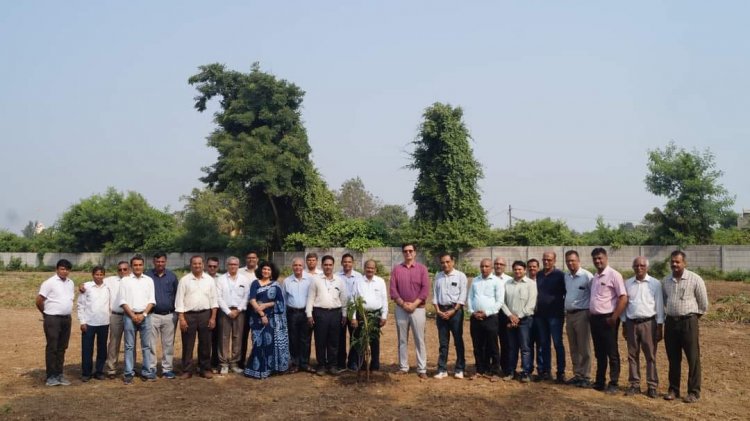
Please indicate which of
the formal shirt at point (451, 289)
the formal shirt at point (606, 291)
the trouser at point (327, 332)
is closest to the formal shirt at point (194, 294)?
the trouser at point (327, 332)

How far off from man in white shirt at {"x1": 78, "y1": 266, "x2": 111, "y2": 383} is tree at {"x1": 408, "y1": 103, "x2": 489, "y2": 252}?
58.4ft

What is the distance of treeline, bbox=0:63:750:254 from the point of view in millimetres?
24844

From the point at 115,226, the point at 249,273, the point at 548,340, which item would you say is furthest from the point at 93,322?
the point at 115,226

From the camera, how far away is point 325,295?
852cm

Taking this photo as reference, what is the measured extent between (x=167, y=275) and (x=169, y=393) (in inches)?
65.4

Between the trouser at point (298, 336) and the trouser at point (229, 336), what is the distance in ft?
2.26

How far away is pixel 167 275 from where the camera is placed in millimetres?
8484

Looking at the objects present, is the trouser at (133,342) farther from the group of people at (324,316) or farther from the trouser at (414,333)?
the trouser at (414,333)

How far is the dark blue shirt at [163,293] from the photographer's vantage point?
8328 mm

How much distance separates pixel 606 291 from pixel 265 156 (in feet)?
75.1

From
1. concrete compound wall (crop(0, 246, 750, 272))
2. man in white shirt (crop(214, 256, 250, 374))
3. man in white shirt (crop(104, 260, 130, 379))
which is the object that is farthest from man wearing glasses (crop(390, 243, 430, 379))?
concrete compound wall (crop(0, 246, 750, 272))

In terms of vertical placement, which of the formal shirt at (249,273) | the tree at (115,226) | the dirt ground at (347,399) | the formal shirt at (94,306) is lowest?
the dirt ground at (347,399)

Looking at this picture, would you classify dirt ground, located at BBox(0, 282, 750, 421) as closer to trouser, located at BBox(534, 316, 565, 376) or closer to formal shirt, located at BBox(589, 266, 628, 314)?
trouser, located at BBox(534, 316, 565, 376)

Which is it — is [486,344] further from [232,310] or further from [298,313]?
[232,310]
